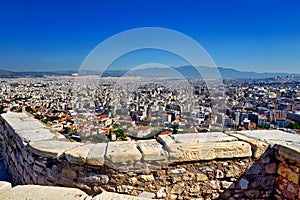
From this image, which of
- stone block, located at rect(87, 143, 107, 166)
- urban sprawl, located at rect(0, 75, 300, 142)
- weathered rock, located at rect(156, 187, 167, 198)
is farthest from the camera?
urban sprawl, located at rect(0, 75, 300, 142)

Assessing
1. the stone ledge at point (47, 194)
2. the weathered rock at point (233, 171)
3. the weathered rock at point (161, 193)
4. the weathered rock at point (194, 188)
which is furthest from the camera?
the weathered rock at point (233, 171)

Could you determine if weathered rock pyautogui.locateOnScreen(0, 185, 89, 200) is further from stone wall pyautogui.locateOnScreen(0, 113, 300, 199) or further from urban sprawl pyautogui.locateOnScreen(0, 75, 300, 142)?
urban sprawl pyautogui.locateOnScreen(0, 75, 300, 142)

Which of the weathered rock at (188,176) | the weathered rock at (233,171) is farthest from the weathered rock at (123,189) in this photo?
the weathered rock at (233,171)

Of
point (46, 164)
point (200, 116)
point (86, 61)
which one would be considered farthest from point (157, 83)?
point (46, 164)

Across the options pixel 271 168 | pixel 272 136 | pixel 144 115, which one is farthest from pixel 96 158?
pixel 144 115

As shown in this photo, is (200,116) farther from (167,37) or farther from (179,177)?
(179,177)

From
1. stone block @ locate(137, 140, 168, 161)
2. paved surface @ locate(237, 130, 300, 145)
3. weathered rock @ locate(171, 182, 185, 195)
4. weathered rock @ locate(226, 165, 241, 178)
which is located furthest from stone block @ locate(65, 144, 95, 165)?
paved surface @ locate(237, 130, 300, 145)

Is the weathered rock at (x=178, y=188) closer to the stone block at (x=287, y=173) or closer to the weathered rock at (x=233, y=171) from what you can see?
the weathered rock at (x=233, y=171)

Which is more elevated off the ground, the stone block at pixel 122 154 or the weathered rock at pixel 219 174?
the stone block at pixel 122 154

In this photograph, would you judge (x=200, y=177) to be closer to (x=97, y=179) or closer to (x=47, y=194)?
(x=97, y=179)
